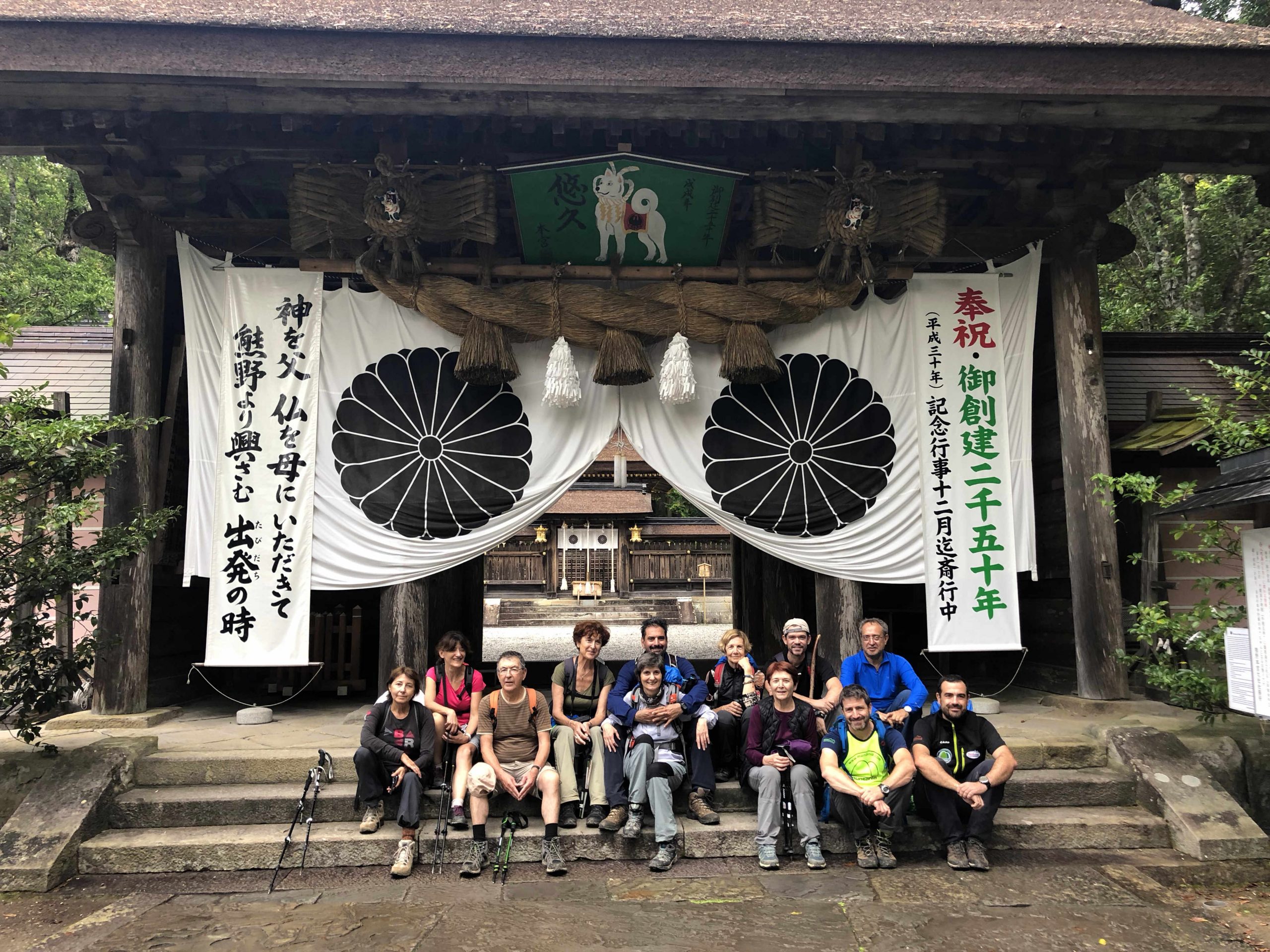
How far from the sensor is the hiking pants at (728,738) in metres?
4.71

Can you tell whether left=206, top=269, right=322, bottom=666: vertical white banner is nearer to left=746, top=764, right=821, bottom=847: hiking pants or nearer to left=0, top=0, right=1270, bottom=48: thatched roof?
left=0, top=0, right=1270, bottom=48: thatched roof

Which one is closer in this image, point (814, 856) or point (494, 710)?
point (814, 856)

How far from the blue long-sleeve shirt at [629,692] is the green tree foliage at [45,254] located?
14.9 meters

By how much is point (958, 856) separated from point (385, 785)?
3.10 m

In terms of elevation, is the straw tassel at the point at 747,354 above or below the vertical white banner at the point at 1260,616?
above

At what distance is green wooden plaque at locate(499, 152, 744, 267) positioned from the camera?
5.56 metres

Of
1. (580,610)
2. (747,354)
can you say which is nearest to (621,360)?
(747,354)

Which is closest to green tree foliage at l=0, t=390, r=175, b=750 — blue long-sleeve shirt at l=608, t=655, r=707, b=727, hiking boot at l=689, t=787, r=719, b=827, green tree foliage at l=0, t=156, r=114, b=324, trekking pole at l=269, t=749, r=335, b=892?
trekking pole at l=269, t=749, r=335, b=892

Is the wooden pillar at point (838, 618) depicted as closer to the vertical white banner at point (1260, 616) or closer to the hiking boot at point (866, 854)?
the hiking boot at point (866, 854)

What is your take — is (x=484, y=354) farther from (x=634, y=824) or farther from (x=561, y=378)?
(x=634, y=824)

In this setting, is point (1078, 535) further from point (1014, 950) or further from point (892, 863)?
point (1014, 950)

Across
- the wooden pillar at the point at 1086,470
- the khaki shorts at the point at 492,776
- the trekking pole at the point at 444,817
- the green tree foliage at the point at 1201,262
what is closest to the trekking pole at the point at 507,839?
the khaki shorts at the point at 492,776

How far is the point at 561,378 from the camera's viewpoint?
574cm

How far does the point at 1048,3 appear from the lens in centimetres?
652
